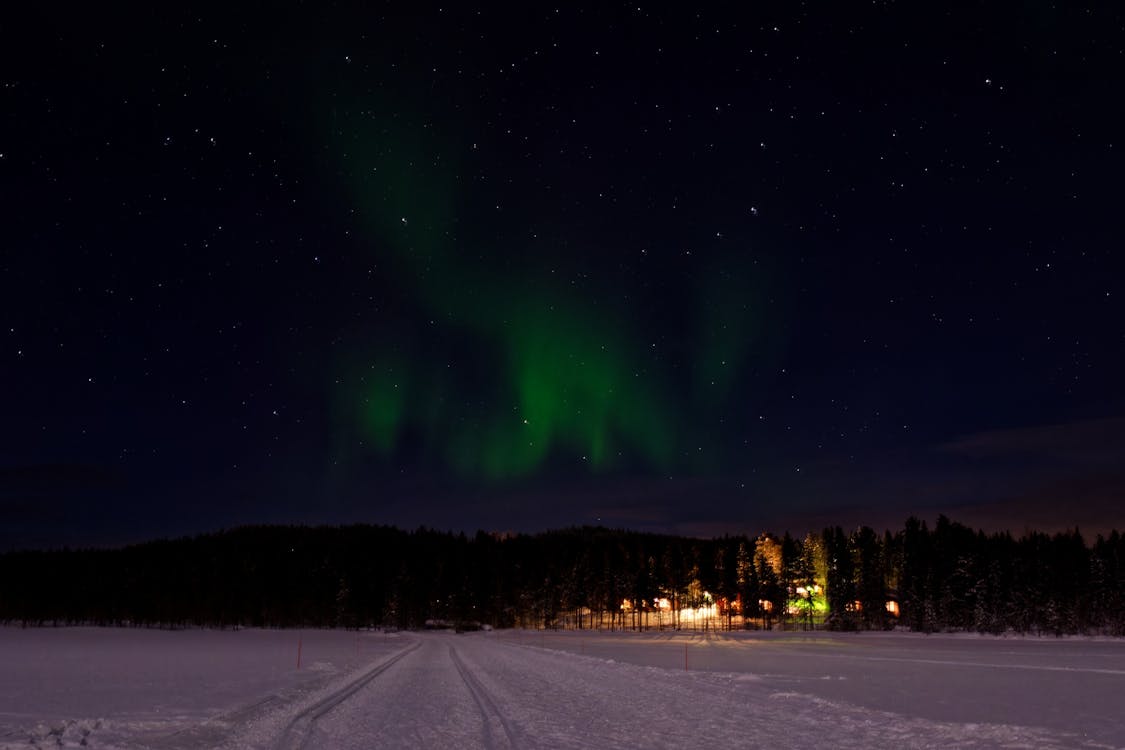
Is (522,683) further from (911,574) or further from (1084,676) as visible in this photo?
(911,574)

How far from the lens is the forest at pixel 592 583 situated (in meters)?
105

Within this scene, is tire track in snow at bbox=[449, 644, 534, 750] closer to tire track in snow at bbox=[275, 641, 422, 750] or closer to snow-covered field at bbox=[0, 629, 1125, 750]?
snow-covered field at bbox=[0, 629, 1125, 750]

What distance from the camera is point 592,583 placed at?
148 m

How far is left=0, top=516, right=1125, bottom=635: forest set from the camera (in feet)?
344

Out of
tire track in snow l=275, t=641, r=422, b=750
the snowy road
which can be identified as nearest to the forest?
the snowy road

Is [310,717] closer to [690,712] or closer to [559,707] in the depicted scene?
[559,707]

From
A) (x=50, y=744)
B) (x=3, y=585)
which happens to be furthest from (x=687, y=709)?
(x=3, y=585)

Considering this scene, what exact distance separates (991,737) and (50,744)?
17658 mm

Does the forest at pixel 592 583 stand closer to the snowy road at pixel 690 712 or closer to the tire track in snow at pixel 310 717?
the snowy road at pixel 690 712

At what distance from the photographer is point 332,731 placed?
16328 mm

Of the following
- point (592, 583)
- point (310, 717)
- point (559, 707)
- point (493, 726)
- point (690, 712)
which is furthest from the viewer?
point (592, 583)

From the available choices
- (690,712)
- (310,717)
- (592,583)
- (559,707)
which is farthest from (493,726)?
(592,583)

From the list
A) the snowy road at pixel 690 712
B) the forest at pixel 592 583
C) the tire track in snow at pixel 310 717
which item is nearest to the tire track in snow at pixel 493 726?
the snowy road at pixel 690 712

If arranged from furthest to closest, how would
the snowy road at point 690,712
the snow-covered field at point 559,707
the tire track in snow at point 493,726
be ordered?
1. the snow-covered field at point 559,707
2. the snowy road at point 690,712
3. the tire track in snow at point 493,726
